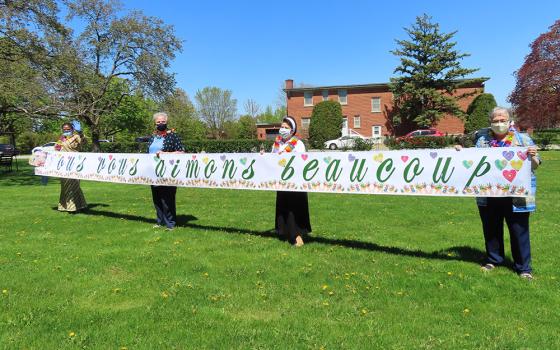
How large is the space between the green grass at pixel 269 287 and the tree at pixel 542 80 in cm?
3937

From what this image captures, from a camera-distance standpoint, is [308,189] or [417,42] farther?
[417,42]

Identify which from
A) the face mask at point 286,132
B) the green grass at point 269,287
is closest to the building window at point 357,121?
the green grass at point 269,287

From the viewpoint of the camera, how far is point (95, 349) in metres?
3.38

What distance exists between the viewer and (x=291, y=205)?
652 cm

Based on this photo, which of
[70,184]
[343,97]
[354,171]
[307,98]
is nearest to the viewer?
[354,171]

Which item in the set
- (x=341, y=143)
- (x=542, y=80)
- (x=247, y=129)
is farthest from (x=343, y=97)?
(x=542, y=80)

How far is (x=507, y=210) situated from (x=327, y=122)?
42.0m

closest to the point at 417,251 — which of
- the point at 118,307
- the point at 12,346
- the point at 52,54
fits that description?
the point at 118,307

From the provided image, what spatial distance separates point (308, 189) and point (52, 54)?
1768cm

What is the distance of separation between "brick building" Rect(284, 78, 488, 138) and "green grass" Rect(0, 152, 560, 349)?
43.5 m

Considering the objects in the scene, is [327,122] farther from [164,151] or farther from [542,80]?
[164,151]

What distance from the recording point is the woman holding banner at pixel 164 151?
304 inches

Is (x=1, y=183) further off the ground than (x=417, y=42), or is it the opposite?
(x=417, y=42)

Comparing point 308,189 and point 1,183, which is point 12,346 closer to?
point 308,189
